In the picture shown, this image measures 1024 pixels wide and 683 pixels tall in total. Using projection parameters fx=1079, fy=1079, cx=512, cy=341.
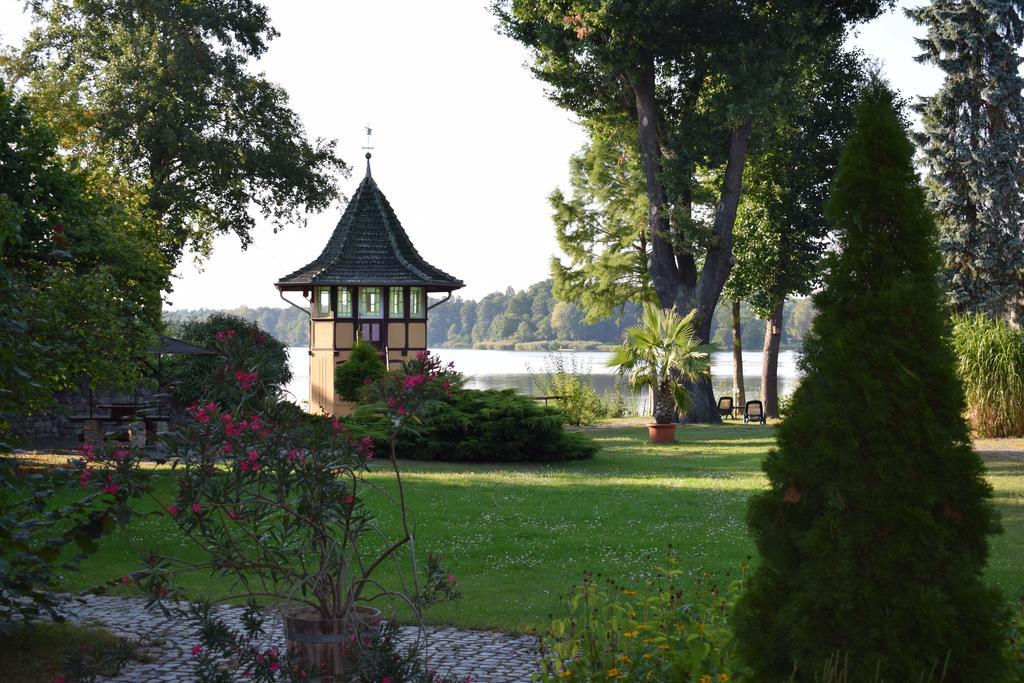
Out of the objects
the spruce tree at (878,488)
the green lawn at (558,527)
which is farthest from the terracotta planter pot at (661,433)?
the spruce tree at (878,488)

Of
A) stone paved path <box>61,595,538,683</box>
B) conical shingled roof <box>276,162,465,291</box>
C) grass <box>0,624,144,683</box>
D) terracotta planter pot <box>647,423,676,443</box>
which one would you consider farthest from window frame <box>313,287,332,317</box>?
grass <box>0,624,144,683</box>

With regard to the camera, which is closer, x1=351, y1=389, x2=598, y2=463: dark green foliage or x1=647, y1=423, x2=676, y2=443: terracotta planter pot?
x1=351, y1=389, x2=598, y2=463: dark green foliage

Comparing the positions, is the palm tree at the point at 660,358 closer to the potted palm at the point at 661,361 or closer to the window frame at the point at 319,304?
the potted palm at the point at 661,361

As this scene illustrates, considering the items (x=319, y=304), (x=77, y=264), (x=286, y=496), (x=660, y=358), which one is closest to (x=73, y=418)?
(x=77, y=264)

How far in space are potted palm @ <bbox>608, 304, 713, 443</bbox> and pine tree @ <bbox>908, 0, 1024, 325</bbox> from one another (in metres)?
10.8

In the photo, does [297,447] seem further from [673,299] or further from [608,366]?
[673,299]

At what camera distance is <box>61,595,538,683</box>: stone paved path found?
5.71 m

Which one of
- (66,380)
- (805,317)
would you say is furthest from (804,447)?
(805,317)

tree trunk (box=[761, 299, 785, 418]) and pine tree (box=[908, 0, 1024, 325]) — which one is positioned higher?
pine tree (box=[908, 0, 1024, 325])

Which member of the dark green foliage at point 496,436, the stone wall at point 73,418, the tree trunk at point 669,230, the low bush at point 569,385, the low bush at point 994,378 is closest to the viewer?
the dark green foliage at point 496,436

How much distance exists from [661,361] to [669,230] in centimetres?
743

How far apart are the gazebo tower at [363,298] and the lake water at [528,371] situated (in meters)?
1.14

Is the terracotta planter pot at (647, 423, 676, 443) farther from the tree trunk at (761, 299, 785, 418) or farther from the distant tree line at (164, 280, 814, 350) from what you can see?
the distant tree line at (164, 280, 814, 350)

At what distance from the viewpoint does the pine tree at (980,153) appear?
29094 millimetres
